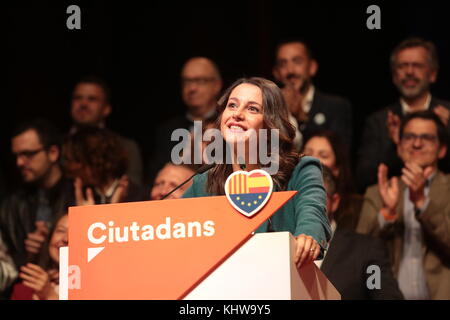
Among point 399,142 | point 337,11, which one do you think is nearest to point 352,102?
point 337,11

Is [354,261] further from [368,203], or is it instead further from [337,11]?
[337,11]

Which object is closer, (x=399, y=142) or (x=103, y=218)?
(x=103, y=218)

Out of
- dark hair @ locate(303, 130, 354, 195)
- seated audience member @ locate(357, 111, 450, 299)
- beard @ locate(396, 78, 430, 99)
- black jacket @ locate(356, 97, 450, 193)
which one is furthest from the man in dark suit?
seated audience member @ locate(357, 111, 450, 299)

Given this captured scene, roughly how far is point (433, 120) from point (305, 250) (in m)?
2.68

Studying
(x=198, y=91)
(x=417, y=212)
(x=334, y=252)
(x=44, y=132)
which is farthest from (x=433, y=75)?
(x=44, y=132)

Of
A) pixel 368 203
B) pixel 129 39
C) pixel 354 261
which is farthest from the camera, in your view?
pixel 129 39

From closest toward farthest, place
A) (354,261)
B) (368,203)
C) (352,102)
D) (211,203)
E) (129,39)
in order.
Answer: (211,203)
(354,261)
(368,203)
(352,102)
(129,39)

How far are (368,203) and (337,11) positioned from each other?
1772 millimetres

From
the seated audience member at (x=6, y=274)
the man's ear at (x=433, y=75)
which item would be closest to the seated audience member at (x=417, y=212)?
the man's ear at (x=433, y=75)

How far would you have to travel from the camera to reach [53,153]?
213 inches

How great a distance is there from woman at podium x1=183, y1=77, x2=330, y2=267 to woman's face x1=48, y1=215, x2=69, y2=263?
1788 millimetres

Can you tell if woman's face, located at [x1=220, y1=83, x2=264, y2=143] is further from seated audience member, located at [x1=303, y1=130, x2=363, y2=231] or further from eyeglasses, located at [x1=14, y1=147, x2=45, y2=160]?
eyeglasses, located at [x1=14, y1=147, x2=45, y2=160]
